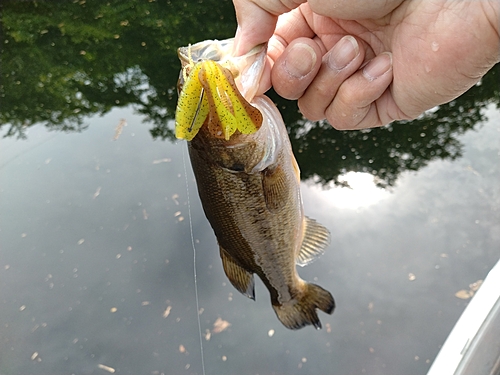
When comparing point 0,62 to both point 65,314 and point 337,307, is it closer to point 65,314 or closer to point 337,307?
point 65,314

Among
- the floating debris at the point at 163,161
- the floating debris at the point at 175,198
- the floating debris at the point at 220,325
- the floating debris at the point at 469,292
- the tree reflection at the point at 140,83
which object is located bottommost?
the floating debris at the point at 220,325

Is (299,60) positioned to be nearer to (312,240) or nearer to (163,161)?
(312,240)

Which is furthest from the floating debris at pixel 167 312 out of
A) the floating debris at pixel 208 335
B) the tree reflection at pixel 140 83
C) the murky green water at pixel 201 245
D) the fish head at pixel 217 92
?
the fish head at pixel 217 92

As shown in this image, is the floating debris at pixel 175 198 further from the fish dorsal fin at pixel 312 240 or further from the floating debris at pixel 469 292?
the floating debris at pixel 469 292

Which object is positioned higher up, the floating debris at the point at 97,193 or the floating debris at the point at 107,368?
the floating debris at the point at 97,193

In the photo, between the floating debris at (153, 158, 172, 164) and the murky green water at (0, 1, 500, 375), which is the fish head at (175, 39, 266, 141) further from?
the floating debris at (153, 158, 172, 164)

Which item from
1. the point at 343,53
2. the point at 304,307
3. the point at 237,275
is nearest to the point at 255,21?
the point at 343,53

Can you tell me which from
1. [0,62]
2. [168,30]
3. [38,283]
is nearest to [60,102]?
[0,62]
